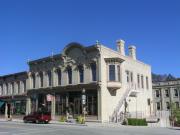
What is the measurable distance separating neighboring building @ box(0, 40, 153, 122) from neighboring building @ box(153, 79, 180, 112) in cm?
2006

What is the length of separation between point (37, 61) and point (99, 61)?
13746 millimetres

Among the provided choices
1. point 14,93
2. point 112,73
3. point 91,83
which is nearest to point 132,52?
point 112,73

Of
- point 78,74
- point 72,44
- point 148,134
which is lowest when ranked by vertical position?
point 148,134

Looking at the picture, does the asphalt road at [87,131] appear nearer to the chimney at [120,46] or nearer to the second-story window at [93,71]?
the second-story window at [93,71]

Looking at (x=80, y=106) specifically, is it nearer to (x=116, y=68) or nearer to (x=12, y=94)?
(x=116, y=68)

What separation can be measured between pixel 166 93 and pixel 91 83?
123 feet

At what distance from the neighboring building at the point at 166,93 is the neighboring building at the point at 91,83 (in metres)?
20.1

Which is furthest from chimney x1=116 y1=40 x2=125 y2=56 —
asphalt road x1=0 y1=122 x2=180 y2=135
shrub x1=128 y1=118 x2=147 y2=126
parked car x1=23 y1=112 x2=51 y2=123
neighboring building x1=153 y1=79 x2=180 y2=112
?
neighboring building x1=153 y1=79 x2=180 y2=112

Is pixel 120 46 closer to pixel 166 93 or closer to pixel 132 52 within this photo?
pixel 132 52

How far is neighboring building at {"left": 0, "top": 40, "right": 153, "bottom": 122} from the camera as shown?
128ft

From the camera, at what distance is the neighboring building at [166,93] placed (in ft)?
229

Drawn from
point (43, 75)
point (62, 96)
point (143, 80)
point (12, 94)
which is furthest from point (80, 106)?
point (12, 94)

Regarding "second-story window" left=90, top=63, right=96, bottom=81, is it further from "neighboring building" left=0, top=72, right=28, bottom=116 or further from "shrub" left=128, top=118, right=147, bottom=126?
"neighboring building" left=0, top=72, right=28, bottom=116

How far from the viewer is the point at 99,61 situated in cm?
3884
